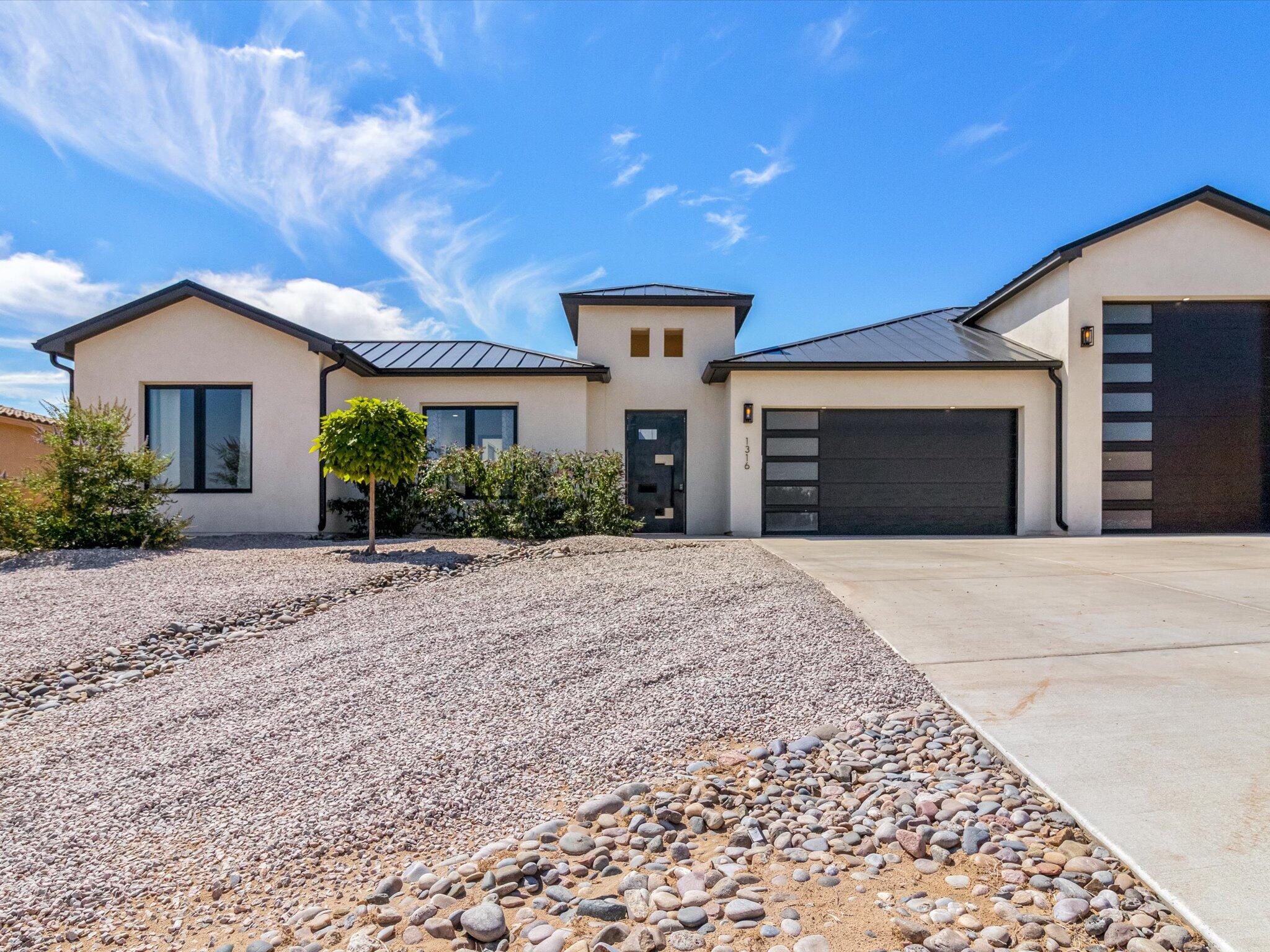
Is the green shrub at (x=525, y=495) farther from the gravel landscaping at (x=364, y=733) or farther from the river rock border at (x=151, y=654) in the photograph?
the gravel landscaping at (x=364, y=733)

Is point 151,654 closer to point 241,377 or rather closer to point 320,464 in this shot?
point 320,464

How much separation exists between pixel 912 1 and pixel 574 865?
30.3 feet

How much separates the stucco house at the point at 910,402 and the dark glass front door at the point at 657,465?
107 cm

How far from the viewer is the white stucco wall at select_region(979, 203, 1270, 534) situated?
9.71m

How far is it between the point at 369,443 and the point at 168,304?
4.59 meters

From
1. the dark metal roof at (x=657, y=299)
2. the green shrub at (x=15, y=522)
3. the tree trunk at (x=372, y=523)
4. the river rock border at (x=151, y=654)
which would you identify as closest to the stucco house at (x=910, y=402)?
the dark metal roof at (x=657, y=299)

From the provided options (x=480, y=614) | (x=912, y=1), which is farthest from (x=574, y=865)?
(x=912, y=1)

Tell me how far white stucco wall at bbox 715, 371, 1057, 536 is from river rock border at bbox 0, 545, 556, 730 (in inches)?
228

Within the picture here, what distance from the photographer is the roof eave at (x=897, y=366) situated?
9.78 m

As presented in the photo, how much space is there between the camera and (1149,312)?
390 inches

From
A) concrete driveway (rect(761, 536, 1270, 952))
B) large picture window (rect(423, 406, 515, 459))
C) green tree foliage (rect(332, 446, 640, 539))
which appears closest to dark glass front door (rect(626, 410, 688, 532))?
green tree foliage (rect(332, 446, 640, 539))

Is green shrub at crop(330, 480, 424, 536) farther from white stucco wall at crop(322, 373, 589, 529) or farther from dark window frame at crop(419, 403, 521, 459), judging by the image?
white stucco wall at crop(322, 373, 589, 529)

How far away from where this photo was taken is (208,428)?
942cm

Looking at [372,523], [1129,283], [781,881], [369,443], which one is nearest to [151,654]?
[372,523]
